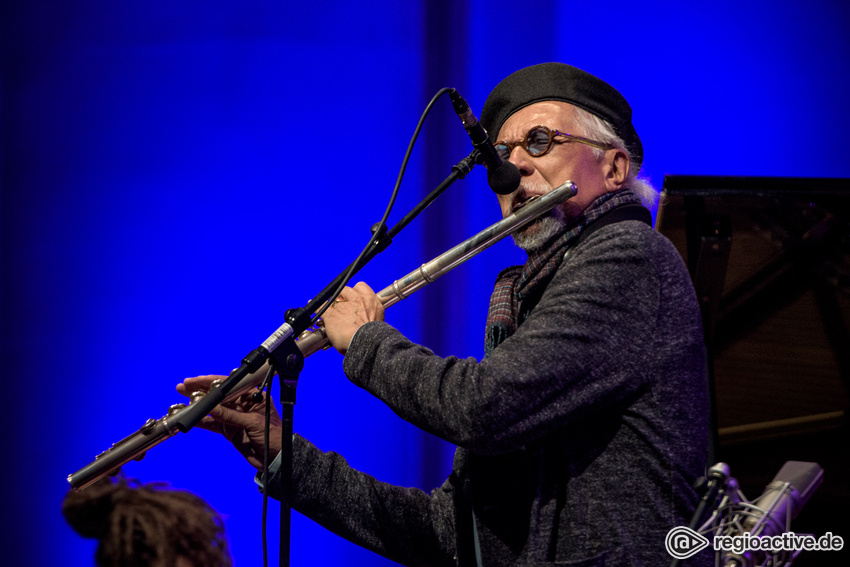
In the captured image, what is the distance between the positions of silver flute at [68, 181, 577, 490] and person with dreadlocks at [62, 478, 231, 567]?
94mm

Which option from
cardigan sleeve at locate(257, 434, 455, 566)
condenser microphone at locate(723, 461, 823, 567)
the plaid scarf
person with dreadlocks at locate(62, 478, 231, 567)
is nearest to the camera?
condenser microphone at locate(723, 461, 823, 567)

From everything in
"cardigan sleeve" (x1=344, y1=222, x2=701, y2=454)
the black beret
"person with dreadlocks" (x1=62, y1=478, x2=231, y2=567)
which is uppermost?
the black beret

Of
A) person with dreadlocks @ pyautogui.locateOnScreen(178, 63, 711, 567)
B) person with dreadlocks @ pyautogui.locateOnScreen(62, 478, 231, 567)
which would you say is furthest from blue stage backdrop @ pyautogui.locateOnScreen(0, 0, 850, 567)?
person with dreadlocks @ pyautogui.locateOnScreen(178, 63, 711, 567)

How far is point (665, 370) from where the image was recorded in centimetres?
132

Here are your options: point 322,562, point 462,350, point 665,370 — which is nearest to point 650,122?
point 462,350

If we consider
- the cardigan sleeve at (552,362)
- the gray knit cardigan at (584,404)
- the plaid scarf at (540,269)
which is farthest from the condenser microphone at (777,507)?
the plaid scarf at (540,269)

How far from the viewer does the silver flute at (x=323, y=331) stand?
158cm

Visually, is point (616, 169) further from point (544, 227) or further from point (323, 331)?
point (323, 331)

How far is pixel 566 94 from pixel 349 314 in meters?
0.74

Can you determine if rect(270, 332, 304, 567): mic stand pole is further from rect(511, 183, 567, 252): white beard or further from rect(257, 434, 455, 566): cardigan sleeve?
rect(511, 183, 567, 252): white beard

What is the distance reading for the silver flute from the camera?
5.17 ft

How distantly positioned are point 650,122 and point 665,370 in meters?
1.69

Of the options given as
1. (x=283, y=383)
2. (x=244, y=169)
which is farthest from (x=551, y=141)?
(x=244, y=169)

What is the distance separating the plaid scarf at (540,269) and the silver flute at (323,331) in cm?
7
